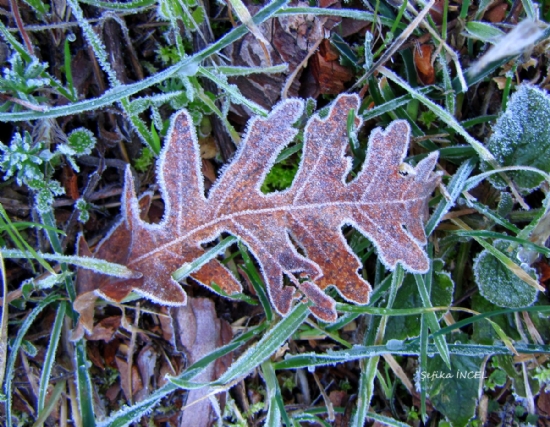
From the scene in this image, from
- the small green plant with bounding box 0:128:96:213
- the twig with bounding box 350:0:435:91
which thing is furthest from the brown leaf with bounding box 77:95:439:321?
the small green plant with bounding box 0:128:96:213

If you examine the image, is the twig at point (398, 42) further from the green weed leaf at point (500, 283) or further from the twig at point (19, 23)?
the twig at point (19, 23)

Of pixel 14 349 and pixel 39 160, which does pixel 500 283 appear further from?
pixel 14 349

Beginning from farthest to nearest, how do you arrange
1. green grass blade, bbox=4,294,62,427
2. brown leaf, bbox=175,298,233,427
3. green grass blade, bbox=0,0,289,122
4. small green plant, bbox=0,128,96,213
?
brown leaf, bbox=175,298,233,427 → green grass blade, bbox=4,294,62,427 → small green plant, bbox=0,128,96,213 → green grass blade, bbox=0,0,289,122

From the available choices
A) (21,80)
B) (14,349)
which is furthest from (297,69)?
(14,349)

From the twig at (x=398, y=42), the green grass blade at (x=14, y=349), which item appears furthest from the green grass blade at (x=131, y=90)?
the green grass blade at (x=14, y=349)

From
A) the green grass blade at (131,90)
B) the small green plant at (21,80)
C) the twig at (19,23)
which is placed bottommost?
the green grass blade at (131,90)

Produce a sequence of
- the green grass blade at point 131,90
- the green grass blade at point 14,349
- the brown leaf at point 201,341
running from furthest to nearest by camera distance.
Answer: the brown leaf at point 201,341 → the green grass blade at point 14,349 → the green grass blade at point 131,90

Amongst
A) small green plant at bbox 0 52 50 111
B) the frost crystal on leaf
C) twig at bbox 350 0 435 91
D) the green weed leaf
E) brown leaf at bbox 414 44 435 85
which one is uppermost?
small green plant at bbox 0 52 50 111

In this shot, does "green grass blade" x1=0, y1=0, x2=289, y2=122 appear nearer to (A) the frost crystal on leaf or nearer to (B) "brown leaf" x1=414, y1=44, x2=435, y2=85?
(B) "brown leaf" x1=414, y1=44, x2=435, y2=85

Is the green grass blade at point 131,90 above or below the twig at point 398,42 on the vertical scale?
above
